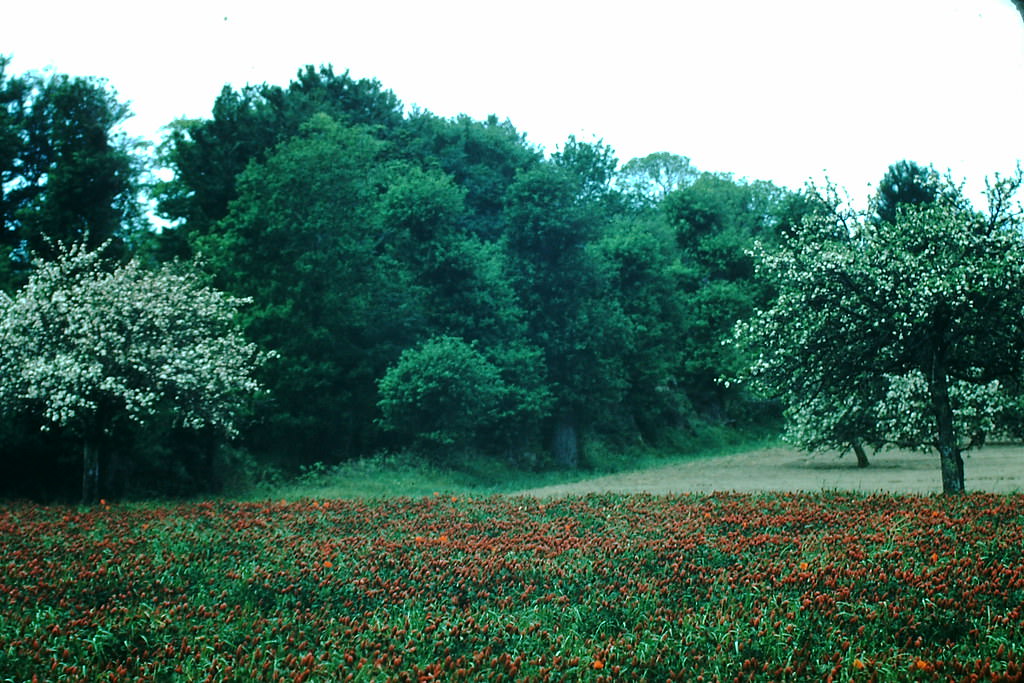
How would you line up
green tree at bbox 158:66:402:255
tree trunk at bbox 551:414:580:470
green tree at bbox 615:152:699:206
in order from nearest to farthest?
green tree at bbox 158:66:402:255, tree trunk at bbox 551:414:580:470, green tree at bbox 615:152:699:206

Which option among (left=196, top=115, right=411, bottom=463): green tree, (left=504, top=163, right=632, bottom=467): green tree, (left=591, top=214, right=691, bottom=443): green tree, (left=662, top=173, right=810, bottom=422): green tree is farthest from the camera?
(left=662, top=173, right=810, bottom=422): green tree

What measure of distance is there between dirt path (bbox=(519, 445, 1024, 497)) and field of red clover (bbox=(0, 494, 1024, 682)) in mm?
8502

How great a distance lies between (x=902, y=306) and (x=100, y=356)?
60.6 feet

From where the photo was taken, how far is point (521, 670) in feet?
25.2

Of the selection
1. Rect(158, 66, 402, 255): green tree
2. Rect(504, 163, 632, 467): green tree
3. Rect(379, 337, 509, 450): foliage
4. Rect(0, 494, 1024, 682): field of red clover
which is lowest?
Rect(0, 494, 1024, 682): field of red clover

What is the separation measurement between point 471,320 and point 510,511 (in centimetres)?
2490

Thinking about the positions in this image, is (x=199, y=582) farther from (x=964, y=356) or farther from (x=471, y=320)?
(x=471, y=320)

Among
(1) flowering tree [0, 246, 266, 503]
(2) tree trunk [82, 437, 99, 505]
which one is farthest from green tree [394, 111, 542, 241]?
(2) tree trunk [82, 437, 99, 505]

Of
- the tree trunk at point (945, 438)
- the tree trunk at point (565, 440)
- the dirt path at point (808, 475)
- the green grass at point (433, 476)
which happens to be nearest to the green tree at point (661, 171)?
the green grass at point (433, 476)

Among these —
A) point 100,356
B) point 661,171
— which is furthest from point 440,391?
point 661,171

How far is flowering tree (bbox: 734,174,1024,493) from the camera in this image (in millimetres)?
18062

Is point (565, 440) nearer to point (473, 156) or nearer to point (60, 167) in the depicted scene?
point (473, 156)

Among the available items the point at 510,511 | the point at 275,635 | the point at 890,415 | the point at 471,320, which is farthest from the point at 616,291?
the point at 275,635

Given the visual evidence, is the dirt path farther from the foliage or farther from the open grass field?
the open grass field
